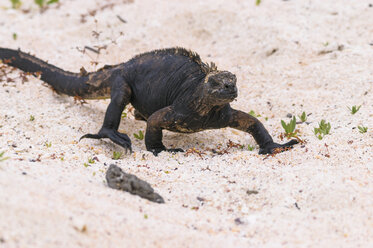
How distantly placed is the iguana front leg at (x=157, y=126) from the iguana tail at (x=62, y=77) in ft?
3.43

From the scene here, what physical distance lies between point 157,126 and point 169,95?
0.46 meters

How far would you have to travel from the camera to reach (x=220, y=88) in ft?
14.6

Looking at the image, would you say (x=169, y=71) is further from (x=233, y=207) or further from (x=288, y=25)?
(x=288, y=25)

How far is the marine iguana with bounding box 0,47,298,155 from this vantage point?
4.70 metres

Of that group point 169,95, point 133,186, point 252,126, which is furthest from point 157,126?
point 133,186

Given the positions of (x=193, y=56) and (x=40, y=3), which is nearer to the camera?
(x=193, y=56)

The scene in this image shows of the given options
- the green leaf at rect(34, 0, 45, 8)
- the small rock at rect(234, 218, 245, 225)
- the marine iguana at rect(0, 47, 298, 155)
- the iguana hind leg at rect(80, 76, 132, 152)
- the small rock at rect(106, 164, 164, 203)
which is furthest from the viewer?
the green leaf at rect(34, 0, 45, 8)

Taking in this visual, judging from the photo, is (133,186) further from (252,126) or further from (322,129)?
(322,129)

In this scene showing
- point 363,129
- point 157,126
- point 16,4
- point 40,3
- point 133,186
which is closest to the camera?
point 133,186

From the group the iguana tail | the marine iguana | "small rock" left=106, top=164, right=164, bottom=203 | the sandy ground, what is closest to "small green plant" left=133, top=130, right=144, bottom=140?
the sandy ground

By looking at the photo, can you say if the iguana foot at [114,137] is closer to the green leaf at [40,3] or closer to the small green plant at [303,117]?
the small green plant at [303,117]

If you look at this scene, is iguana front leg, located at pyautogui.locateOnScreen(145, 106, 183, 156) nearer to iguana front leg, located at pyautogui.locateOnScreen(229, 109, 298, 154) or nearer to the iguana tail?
iguana front leg, located at pyautogui.locateOnScreen(229, 109, 298, 154)

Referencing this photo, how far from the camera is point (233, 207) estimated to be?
11.4 ft

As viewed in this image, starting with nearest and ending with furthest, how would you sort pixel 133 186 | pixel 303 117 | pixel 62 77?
1. pixel 133 186
2. pixel 303 117
3. pixel 62 77
